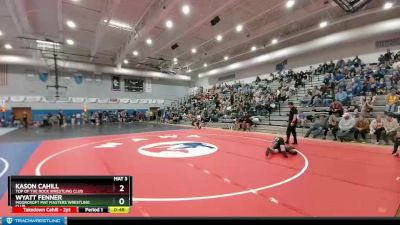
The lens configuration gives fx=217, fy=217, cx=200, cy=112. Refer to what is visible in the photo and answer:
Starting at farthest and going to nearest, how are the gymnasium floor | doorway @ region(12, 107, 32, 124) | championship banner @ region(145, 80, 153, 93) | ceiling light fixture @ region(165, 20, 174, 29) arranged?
championship banner @ region(145, 80, 153, 93)
doorway @ region(12, 107, 32, 124)
ceiling light fixture @ region(165, 20, 174, 29)
the gymnasium floor

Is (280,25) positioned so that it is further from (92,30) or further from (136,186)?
(136,186)

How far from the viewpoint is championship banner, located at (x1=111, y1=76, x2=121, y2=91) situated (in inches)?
992

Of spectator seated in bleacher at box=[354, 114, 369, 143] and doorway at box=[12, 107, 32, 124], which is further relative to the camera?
doorway at box=[12, 107, 32, 124]

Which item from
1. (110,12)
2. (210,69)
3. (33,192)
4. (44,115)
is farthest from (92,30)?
(33,192)

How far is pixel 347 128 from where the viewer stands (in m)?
7.77

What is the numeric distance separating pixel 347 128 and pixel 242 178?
6062 millimetres

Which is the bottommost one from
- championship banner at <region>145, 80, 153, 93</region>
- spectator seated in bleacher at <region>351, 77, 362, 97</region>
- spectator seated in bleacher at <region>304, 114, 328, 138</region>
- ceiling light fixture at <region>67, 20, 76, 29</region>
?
spectator seated in bleacher at <region>304, 114, 328, 138</region>

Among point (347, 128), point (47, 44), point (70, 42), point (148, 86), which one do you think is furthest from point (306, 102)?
point (148, 86)

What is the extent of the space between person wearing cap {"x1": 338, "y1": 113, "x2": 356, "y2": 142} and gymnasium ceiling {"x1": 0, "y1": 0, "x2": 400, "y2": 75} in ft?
21.9

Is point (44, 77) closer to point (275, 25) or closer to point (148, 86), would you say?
point (148, 86)

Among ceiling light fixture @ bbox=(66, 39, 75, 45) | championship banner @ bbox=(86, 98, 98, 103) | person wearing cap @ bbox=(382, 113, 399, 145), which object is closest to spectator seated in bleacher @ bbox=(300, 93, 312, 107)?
person wearing cap @ bbox=(382, 113, 399, 145)

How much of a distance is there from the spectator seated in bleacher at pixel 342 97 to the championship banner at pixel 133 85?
21.8 meters

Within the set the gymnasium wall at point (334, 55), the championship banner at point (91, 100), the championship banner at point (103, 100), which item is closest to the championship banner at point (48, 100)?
the championship banner at point (91, 100)
